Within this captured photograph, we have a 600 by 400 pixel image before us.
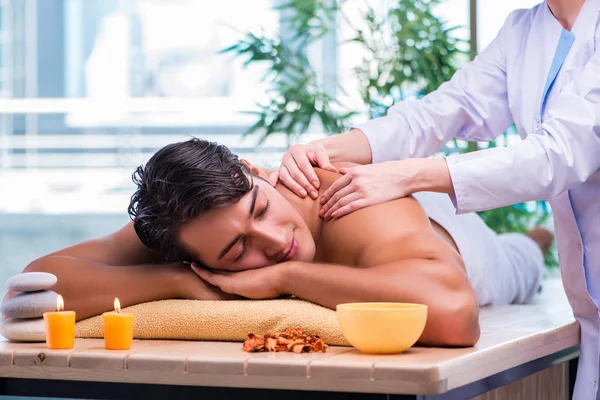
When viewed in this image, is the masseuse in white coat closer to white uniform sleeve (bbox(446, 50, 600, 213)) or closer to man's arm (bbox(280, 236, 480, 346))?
→ white uniform sleeve (bbox(446, 50, 600, 213))

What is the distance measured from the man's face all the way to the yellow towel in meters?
0.12

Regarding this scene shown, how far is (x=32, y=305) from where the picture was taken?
5.97 feet

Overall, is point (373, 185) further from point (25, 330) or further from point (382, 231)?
point (25, 330)

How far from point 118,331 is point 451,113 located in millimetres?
1200

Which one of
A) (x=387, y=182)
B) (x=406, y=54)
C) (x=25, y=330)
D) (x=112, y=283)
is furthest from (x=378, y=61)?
(x=25, y=330)

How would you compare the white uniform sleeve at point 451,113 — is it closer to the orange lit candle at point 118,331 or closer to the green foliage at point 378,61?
the orange lit candle at point 118,331

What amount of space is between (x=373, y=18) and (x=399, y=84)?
13.4 inches

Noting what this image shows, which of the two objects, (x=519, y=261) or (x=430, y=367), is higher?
(x=430, y=367)

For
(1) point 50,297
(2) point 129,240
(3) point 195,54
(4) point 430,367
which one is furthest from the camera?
(3) point 195,54

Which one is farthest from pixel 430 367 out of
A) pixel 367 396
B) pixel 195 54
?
pixel 195 54

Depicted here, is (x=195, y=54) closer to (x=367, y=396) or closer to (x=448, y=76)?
(x=448, y=76)

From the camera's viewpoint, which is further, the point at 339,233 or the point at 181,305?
the point at 339,233

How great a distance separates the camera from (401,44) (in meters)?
4.23

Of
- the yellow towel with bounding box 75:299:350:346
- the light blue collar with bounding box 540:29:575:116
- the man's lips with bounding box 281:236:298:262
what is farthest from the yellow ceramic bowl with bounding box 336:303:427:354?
the light blue collar with bounding box 540:29:575:116
